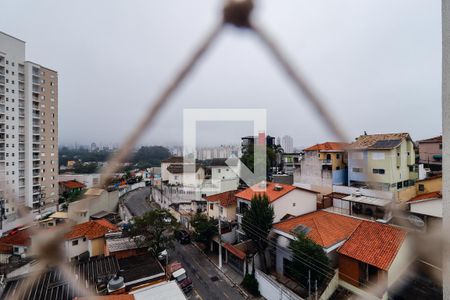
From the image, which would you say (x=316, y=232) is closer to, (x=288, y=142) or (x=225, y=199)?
(x=288, y=142)

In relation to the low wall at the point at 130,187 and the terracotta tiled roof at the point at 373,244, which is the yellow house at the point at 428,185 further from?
the low wall at the point at 130,187

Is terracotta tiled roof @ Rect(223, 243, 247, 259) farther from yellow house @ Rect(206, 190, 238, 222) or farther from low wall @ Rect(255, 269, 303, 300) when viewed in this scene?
yellow house @ Rect(206, 190, 238, 222)

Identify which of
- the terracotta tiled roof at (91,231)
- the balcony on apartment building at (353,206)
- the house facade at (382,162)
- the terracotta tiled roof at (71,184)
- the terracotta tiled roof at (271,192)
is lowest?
the terracotta tiled roof at (91,231)

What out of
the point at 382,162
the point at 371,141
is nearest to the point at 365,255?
the point at 382,162

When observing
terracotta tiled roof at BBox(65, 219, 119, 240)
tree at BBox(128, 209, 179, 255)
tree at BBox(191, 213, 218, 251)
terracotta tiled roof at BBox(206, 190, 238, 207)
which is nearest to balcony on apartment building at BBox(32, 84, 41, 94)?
terracotta tiled roof at BBox(65, 219, 119, 240)

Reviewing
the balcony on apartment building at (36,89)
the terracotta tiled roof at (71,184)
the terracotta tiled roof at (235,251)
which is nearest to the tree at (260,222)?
the terracotta tiled roof at (235,251)

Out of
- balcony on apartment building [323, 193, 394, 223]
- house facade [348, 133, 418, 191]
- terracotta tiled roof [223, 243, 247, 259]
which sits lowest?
terracotta tiled roof [223, 243, 247, 259]
